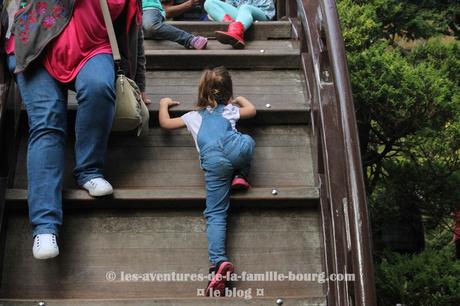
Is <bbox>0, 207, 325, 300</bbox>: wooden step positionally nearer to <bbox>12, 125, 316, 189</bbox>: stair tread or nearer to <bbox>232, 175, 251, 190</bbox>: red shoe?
<bbox>232, 175, 251, 190</bbox>: red shoe

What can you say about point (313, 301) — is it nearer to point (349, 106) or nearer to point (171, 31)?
point (349, 106)

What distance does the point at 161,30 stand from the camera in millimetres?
5188

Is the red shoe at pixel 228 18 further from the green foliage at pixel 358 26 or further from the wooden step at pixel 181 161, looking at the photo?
the wooden step at pixel 181 161

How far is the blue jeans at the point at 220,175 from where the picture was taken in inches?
140

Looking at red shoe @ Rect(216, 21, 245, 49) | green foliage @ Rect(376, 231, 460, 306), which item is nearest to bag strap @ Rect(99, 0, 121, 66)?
red shoe @ Rect(216, 21, 245, 49)

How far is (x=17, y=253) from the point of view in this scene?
142 inches

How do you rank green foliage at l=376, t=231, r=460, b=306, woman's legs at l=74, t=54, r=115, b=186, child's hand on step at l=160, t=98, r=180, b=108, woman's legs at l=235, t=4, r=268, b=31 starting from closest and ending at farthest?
woman's legs at l=74, t=54, r=115, b=186, child's hand on step at l=160, t=98, r=180, b=108, green foliage at l=376, t=231, r=460, b=306, woman's legs at l=235, t=4, r=268, b=31

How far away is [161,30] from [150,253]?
1.98 metres

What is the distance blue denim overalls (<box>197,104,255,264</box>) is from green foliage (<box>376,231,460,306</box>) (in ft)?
4.23

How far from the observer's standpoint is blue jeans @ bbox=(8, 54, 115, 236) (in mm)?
3561

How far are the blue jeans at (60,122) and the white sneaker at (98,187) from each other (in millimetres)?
36

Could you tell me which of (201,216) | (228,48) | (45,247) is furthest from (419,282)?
Result: (45,247)

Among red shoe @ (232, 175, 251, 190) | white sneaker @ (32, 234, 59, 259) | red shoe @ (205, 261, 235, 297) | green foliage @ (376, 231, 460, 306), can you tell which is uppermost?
red shoe @ (232, 175, 251, 190)

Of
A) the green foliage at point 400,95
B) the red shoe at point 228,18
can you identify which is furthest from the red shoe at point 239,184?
the red shoe at point 228,18
